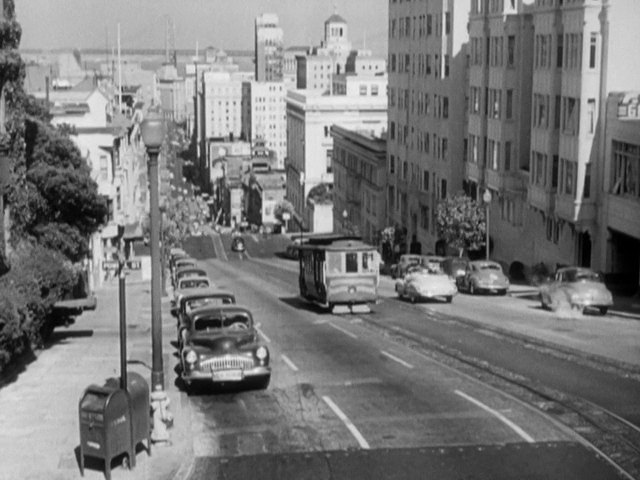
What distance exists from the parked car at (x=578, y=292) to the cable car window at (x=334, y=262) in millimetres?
7910

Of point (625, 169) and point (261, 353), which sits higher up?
point (625, 169)

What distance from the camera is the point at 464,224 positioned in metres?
69.9

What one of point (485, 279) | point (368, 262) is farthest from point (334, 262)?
point (485, 279)

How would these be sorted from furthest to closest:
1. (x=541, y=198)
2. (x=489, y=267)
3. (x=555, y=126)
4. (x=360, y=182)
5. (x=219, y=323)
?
1. (x=360, y=182)
2. (x=541, y=198)
3. (x=555, y=126)
4. (x=489, y=267)
5. (x=219, y=323)

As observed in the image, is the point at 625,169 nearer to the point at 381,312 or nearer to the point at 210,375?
the point at 381,312

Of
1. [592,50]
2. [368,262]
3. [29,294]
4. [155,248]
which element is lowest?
[368,262]

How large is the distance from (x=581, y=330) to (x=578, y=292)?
19.7ft

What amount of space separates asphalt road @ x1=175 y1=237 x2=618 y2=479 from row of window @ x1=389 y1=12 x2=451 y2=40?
6151cm

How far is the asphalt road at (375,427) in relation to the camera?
56.0 feet

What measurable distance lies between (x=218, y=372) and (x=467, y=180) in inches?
2249

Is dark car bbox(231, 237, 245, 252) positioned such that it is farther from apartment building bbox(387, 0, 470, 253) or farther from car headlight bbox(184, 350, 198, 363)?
car headlight bbox(184, 350, 198, 363)

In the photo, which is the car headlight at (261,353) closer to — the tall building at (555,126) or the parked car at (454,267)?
the parked car at (454,267)

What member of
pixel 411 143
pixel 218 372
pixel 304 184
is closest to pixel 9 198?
pixel 218 372

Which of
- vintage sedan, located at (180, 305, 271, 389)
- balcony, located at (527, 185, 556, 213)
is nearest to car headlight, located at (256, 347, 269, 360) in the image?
vintage sedan, located at (180, 305, 271, 389)
